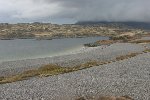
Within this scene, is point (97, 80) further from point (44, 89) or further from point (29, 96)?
point (29, 96)

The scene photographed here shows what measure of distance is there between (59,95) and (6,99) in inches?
208

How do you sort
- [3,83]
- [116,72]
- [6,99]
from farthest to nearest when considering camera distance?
[116,72]
[3,83]
[6,99]

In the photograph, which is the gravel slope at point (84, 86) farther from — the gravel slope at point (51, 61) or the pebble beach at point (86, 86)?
the gravel slope at point (51, 61)

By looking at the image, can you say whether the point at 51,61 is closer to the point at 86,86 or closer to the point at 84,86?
the point at 84,86

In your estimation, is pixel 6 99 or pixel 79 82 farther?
pixel 79 82

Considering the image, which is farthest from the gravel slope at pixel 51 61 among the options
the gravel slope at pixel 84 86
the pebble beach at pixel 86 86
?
the gravel slope at pixel 84 86

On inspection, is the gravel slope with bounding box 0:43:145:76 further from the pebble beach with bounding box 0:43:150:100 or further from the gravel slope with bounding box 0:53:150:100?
the gravel slope with bounding box 0:53:150:100

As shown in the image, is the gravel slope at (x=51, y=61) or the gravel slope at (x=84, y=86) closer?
the gravel slope at (x=84, y=86)

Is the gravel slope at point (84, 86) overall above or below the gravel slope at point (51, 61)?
above

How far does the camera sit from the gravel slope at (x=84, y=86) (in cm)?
3091

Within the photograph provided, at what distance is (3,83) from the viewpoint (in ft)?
135

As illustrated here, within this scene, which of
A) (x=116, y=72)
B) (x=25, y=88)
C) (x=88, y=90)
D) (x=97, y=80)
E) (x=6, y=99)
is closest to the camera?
(x=6, y=99)

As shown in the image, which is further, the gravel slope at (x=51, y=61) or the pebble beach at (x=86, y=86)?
the gravel slope at (x=51, y=61)

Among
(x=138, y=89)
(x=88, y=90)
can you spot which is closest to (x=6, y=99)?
(x=88, y=90)
